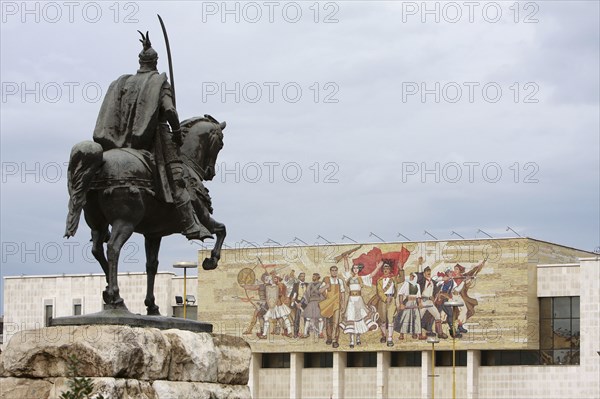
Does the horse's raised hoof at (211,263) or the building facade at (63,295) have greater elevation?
the horse's raised hoof at (211,263)

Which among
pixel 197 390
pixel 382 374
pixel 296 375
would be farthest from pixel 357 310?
pixel 197 390

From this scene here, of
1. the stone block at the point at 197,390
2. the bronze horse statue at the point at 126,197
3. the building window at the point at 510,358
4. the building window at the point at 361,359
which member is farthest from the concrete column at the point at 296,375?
the bronze horse statue at the point at 126,197

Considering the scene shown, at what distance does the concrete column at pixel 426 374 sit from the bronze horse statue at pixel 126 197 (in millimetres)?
67647

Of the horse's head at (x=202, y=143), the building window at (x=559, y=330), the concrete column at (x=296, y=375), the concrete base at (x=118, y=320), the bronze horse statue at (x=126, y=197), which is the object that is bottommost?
the concrete column at (x=296, y=375)

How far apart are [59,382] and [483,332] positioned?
2689 inches

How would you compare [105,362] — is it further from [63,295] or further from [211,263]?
[63,295]

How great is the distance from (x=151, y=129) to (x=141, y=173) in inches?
18.9

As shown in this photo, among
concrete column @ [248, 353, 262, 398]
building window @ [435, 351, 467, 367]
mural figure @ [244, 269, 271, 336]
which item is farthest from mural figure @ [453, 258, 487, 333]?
concrete column @ [248, 353, 262, 398]

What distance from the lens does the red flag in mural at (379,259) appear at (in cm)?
8312

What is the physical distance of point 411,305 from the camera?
82.6 meters

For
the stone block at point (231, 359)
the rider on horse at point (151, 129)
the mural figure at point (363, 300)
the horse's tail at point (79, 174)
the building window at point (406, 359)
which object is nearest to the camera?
the horse's tail at point (79, 174)

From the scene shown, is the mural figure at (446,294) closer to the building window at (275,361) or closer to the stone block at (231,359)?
the building window at (275,361)

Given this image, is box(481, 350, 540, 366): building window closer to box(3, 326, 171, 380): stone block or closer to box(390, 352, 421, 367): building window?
box(390, 352, 421, 367): building window

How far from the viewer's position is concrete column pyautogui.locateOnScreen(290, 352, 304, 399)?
86500mm
